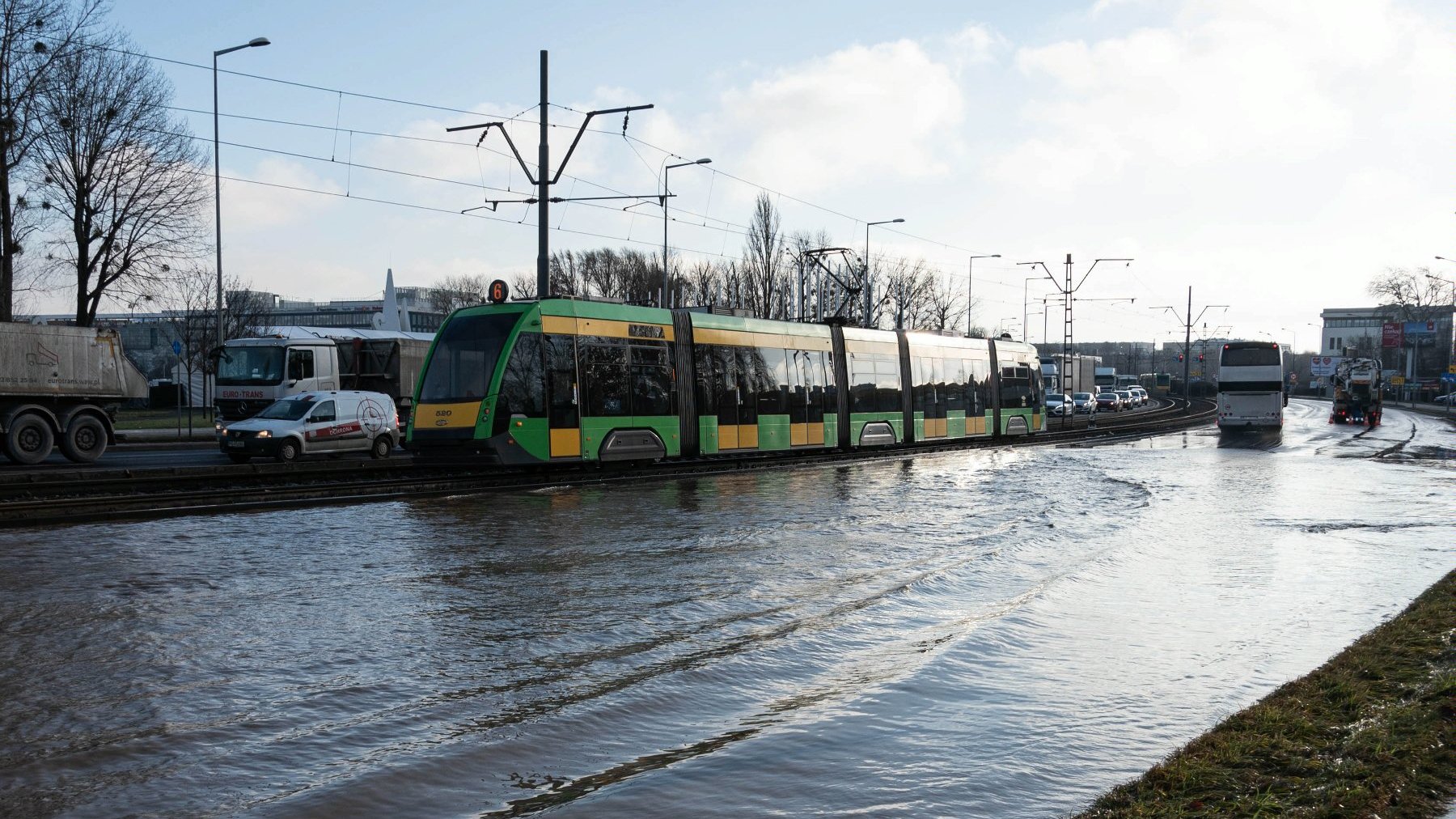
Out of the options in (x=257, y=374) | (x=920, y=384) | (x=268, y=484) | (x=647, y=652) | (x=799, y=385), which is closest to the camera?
(x=647, y=652)

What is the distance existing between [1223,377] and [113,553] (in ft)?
133

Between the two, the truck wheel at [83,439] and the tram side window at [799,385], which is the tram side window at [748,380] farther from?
the truck wheel at [83,439]

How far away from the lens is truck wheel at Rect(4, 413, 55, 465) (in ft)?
71.1

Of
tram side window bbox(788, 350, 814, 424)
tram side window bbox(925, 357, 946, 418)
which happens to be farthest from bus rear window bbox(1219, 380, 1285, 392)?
tram side window bbox(788, 350, 814, 424)

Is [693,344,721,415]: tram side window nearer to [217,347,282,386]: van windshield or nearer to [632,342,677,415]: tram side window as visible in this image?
[632,342,677,415]: tram side window

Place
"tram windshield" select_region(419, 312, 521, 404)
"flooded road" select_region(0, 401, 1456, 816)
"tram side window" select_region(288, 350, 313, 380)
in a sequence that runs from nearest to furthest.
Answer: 1. "flooded road" select_region(0, 401, 1456, 816)
2. "tram windshield" select_region(419, 312, 521, 404)
3. "tram side window" select_region(288, 350, 313, 380)

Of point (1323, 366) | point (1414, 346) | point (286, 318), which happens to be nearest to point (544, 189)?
point (1414, 346)

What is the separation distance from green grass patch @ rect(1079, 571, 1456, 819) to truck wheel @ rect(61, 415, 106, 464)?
75.1ft

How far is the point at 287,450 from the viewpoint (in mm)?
24844

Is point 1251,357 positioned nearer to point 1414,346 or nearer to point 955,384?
point 955,384

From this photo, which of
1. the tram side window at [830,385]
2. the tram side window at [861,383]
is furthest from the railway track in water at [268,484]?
the tram side window at [861,383]

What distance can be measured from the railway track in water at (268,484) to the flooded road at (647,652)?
127 cm

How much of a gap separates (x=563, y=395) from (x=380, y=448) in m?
9.18

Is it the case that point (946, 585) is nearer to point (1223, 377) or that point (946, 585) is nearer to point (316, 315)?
point (1223, 377)
